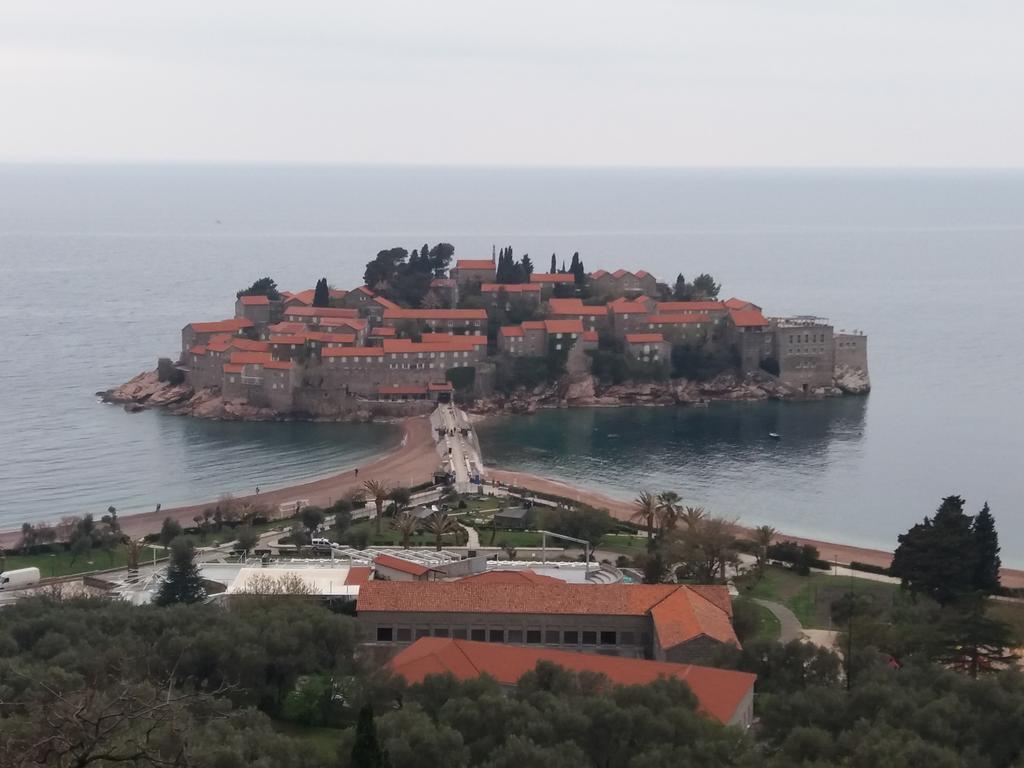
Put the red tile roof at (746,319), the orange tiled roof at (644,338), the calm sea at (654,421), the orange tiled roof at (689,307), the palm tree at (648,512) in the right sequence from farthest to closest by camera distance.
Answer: the orange tiled roof at (689,307) < the red tile roof at (746,319) < the orange tiled roof at (644,338) < the calm sea at (654,421) < the palm tree at (648,512)

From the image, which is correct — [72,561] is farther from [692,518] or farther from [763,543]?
[763,543]

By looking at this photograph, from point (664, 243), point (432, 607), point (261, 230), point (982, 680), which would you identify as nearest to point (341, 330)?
point (432, 607)

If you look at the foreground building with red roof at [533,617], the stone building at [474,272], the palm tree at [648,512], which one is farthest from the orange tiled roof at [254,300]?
the foreground building with red roof at [533,617]

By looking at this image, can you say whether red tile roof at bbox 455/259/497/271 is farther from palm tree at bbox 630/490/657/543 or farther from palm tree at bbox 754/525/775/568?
palm tree at bbox 754/525/775/568

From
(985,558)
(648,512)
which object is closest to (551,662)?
(985,558)

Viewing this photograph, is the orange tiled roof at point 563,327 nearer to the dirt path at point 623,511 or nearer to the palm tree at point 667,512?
the dirt path at point 623,511
